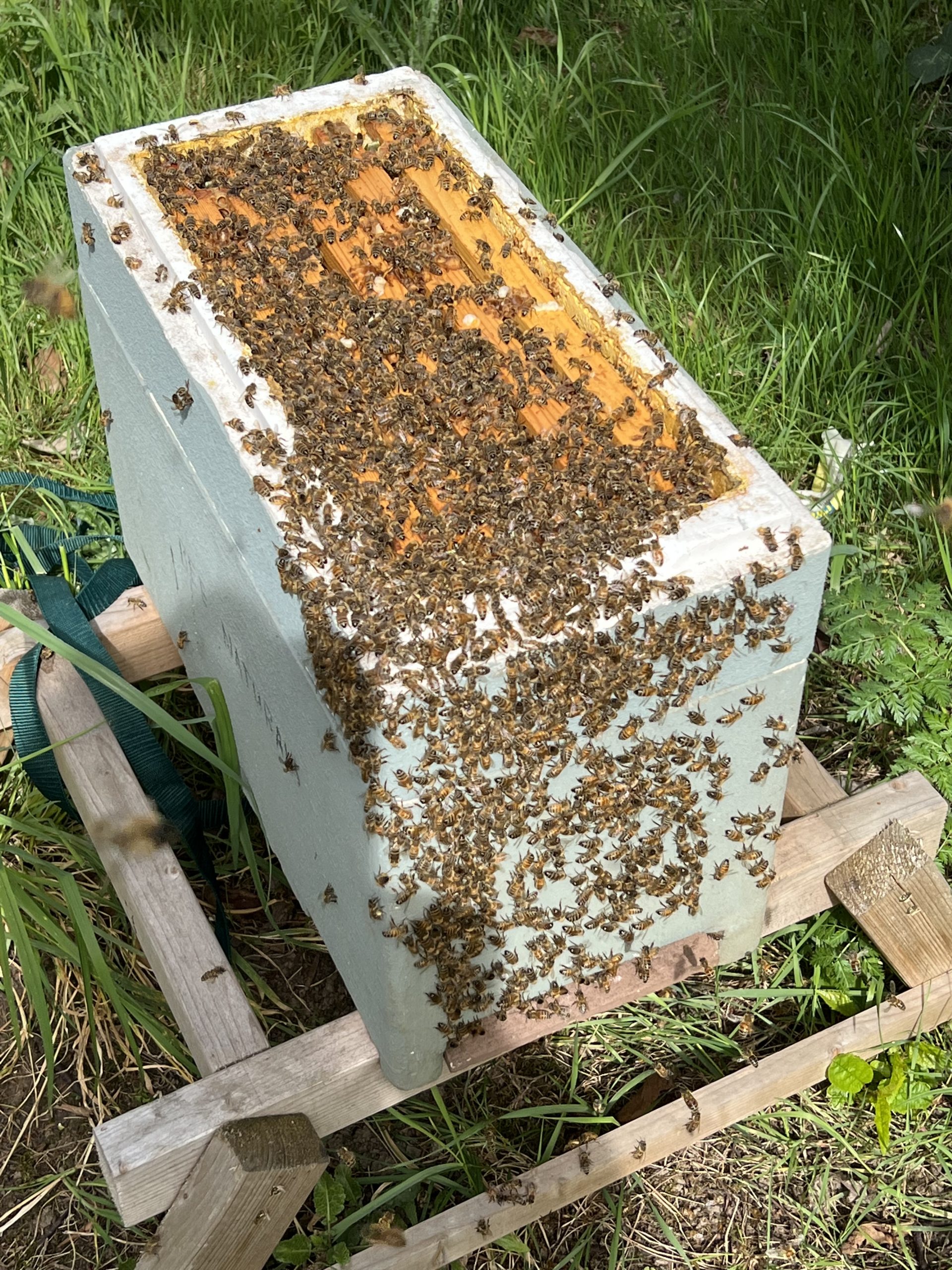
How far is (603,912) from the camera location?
8.77 feet

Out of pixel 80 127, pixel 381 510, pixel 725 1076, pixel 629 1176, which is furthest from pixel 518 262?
pixel 80 127

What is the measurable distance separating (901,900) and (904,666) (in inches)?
23.6

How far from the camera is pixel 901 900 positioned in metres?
3.15

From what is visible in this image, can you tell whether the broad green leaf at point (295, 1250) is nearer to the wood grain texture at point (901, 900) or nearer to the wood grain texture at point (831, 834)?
the wood grain texture at point (831, 834)

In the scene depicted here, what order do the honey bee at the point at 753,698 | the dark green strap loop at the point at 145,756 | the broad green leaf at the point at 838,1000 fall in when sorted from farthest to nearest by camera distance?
the dark green strap loop at the point at 145,756, the broad green leaf at the point at 838,1000, the honey bee at the point at 753,698

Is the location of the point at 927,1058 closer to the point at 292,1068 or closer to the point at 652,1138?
the point at 652,1138

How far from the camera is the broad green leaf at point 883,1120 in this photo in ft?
10.3

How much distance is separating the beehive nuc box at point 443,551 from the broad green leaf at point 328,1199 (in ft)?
1.31

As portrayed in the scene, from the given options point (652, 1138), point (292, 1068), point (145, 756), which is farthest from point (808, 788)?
point (145, 756)

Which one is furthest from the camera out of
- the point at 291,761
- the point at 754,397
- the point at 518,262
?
the point at 754,397

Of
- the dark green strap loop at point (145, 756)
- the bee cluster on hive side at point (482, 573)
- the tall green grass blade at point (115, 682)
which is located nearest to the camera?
the bee cluster on hive side at point (482, 573)

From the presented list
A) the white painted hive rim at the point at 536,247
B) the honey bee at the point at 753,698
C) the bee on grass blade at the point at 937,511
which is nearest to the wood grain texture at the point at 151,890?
the white painted hive rim at the point at 536,247

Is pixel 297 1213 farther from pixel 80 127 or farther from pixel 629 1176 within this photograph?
pixel 80 127

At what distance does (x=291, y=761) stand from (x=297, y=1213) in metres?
1.14
